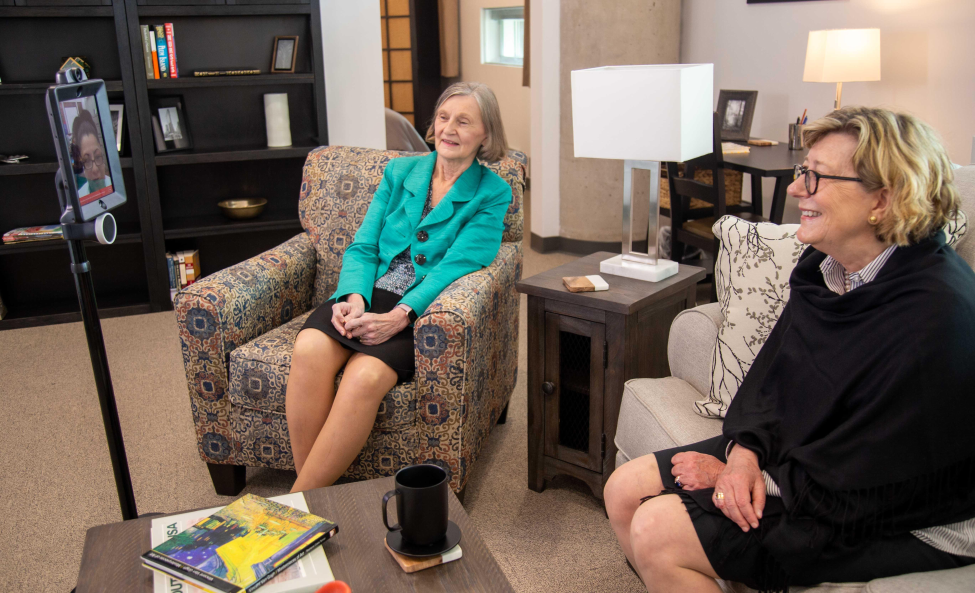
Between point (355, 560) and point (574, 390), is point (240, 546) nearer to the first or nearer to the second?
point (355, 560)

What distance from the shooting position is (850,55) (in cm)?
330

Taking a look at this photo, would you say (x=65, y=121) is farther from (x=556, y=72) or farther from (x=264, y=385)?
(x=556, y=72)

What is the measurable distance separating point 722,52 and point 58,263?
11.9 feet

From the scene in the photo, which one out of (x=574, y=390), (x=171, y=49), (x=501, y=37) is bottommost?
(x=574, y=390)

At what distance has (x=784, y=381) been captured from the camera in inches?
53.7

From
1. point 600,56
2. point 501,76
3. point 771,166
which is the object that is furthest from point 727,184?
point 501,76

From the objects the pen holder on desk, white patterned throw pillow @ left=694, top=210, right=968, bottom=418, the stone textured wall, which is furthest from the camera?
the stone textured wall

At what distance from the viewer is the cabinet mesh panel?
2.03m

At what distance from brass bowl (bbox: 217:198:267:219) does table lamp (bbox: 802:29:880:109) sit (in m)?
2.69

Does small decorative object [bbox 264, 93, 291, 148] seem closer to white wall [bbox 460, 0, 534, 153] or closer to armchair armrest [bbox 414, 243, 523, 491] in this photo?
armchair armrest [bbox 414, 243, 523, 491]

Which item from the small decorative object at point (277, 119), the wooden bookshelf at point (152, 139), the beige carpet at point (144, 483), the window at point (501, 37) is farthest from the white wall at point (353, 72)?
the window at point (501, 37)

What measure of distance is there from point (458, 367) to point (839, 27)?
289 centimetres

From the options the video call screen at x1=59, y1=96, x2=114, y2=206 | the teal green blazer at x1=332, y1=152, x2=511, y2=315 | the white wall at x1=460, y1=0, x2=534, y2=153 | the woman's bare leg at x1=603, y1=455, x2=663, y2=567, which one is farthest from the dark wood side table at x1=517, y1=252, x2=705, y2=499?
the white wall at x1=460, y1=0, x2=534, y2=153

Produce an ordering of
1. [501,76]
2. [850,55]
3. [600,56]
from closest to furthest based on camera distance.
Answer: [850,55]
[600,56]
[501,76]
